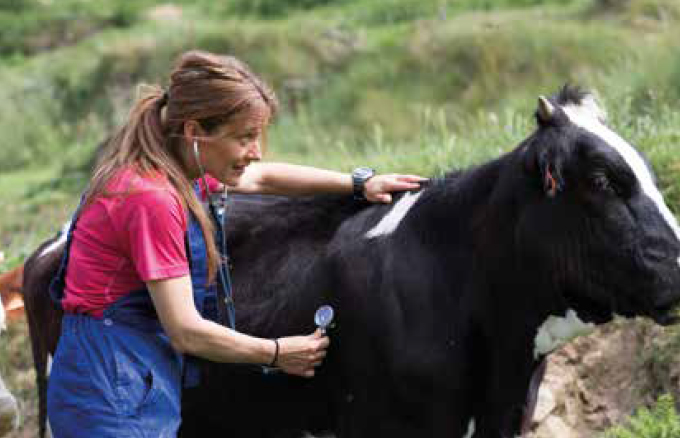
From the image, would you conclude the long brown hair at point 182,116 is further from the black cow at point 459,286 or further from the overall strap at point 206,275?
the black cow at point 459,286

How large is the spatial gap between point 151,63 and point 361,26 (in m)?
2.40

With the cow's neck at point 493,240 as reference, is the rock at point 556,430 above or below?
below

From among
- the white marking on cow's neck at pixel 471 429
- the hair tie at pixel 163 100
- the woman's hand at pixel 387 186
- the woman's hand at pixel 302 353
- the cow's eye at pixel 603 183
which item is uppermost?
the hair tie at pixel 163 100

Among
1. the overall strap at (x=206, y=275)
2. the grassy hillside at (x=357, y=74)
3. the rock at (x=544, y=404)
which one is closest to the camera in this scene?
the overall strap at (x=206, y=275)

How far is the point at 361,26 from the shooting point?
1595cm

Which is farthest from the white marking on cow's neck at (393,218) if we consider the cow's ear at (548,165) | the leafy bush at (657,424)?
the leafy bush at (657,424)

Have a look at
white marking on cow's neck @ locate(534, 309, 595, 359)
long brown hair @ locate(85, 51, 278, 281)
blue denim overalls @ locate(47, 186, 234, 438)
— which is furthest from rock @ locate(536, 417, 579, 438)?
long brown hair @ locate(85, 51, 278, 281)

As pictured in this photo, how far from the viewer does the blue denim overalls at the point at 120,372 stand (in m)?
4.52

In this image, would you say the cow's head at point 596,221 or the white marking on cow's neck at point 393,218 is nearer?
the cow's head at point 596,221

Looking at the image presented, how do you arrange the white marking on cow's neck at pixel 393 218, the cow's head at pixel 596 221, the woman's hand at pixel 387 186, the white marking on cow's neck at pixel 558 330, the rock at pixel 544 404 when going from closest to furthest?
the cow's head at pixel 596 221 → the white marking on cow's neck at pixel 558 330 → the white marking on cow's neck at pixel 393 218 → the woman's hand at pixel 387 186 → the rock at pixel 544 404

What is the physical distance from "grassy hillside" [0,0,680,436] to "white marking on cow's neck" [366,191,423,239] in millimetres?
2953

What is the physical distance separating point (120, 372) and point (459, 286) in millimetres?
1188

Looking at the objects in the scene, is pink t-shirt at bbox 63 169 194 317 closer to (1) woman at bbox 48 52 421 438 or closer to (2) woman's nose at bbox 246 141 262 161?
(1) woman at bbox 48 52 421 438

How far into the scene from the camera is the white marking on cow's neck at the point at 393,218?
199 inches
